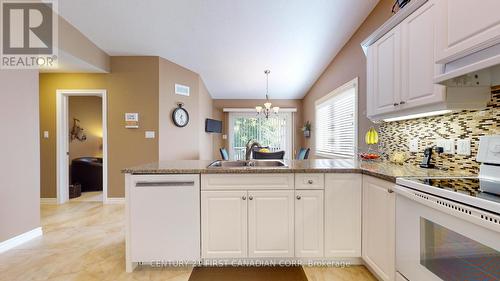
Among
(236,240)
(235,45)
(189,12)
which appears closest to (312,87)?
(235,45)

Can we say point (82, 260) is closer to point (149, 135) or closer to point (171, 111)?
point (149, 135)

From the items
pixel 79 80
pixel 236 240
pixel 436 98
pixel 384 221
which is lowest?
pixel 236 240

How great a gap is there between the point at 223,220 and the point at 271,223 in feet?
1.31

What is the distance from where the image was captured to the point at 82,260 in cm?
218

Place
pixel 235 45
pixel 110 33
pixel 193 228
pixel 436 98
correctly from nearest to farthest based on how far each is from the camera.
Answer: pixel 436 98 → pixel 193 228 → pixel 110 33 → pixel 235 45

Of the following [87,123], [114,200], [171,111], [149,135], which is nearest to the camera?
[114,200]

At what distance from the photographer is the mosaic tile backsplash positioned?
1525mm

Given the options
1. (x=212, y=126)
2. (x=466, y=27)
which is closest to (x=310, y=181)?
(x=466, y=27)

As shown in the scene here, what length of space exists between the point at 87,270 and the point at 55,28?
10.2 ft

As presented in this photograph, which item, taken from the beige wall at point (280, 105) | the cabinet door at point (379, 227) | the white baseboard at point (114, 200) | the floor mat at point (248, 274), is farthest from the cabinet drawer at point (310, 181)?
the beige wall at point (280, 105)

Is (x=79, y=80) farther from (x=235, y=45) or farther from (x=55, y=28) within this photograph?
(x=235, y=45)

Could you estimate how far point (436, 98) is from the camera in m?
1.58

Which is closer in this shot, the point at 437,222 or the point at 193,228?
the point at 437,222

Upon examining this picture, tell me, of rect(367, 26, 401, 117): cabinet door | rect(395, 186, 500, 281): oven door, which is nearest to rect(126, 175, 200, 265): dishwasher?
rect(395, 186, 500, 281): oven door
